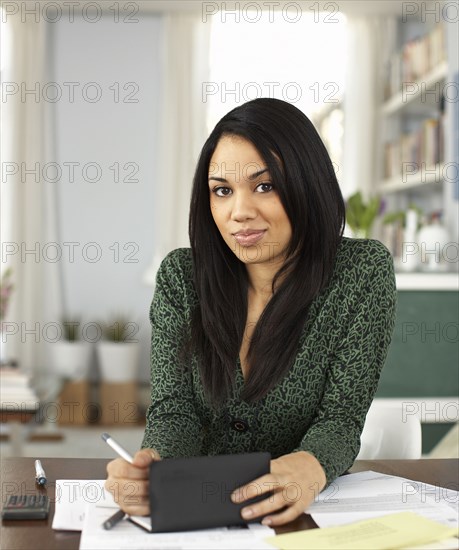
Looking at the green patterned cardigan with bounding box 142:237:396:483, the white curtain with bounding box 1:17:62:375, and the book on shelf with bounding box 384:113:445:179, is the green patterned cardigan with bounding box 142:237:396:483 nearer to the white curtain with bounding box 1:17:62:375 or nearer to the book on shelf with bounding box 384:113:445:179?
the book on shelf with bounding box 384:113:445:179

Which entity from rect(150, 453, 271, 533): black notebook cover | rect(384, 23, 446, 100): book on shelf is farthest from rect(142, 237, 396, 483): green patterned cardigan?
rect(384, 23, 446, 100): book on shelf

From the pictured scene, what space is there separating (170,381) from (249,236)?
301mm

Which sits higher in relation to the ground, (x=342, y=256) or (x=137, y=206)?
(x=137, y=206)

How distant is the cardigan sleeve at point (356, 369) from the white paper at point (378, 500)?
0.05 metres

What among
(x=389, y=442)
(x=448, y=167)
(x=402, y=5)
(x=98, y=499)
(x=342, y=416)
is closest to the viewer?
(x=98, y=499)

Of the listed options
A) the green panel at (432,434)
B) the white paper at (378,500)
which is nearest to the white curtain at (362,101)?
the green panel at (432,434)

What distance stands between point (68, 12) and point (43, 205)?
4.48 feet

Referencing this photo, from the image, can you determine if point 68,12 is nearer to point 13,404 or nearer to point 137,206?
point 137,206

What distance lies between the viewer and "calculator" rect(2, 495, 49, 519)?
109 cm

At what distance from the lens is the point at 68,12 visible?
5660 millimetres

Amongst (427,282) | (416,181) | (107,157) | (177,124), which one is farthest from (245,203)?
(107,157)

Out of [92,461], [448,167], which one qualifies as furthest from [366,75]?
[92,461]

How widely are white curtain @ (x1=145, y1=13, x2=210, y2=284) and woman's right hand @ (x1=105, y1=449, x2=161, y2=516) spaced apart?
4504mm

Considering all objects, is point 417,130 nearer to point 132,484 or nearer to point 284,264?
point 284,264
